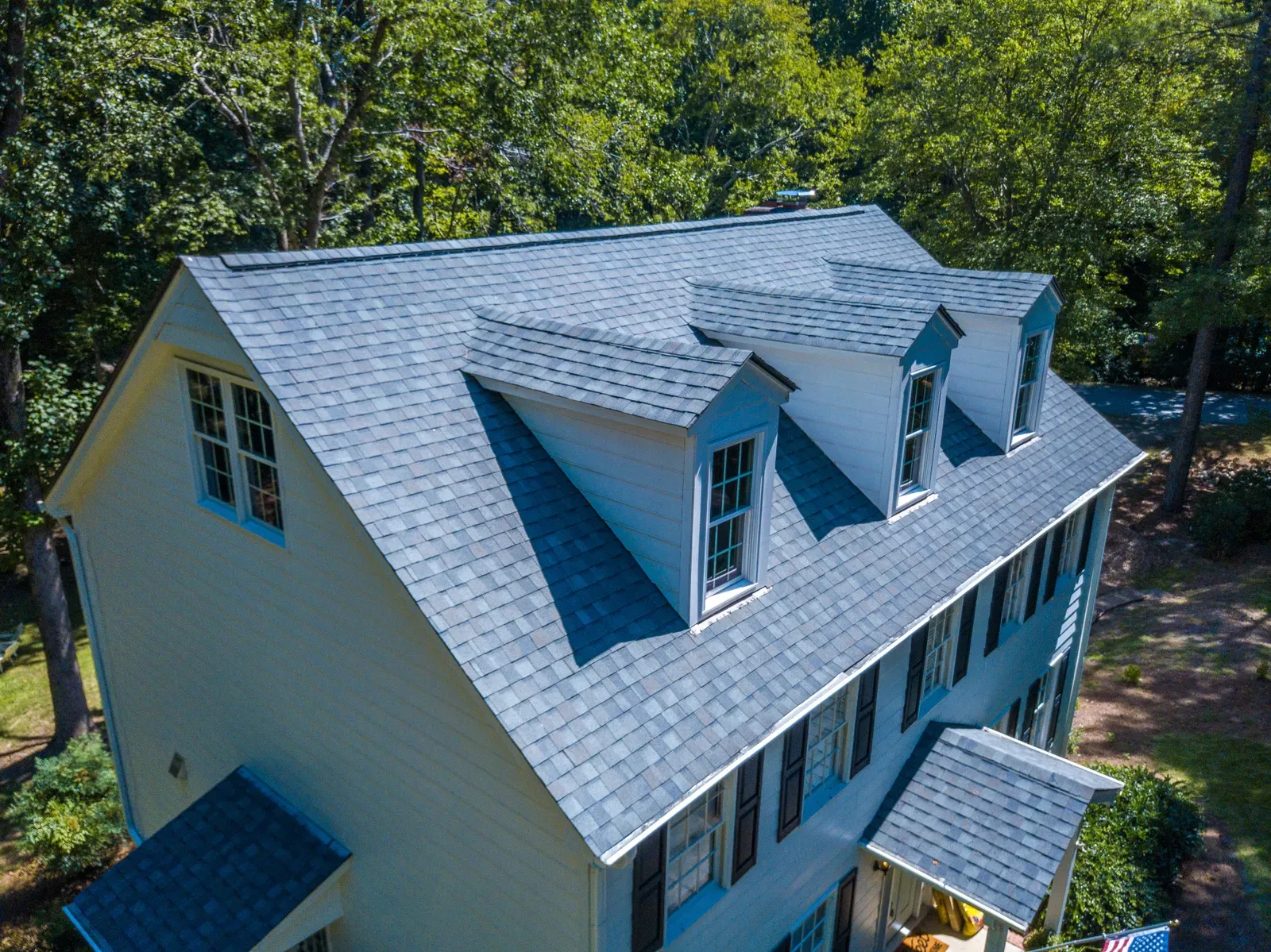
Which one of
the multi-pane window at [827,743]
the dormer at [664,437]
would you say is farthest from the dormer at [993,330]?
the dormer at [664,437]

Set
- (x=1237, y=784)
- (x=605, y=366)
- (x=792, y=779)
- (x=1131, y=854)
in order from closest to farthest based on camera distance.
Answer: (x=605, y=366) → (x=792, y=779) → (x=1131, y=854) → (x=1237, y=784)

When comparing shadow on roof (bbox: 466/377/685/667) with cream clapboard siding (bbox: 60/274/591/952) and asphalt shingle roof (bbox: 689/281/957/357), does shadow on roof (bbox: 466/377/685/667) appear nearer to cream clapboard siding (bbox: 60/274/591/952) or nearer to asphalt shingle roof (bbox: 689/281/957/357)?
cream clapboard siding (bbox: 60/274/591/952)

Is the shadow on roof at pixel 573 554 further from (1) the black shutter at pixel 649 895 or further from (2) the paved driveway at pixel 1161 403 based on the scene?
(2) the paved driveway at pixel 1161 403

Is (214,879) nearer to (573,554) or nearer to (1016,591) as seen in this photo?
(573,554)

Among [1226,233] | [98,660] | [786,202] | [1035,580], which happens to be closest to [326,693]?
[98,660]

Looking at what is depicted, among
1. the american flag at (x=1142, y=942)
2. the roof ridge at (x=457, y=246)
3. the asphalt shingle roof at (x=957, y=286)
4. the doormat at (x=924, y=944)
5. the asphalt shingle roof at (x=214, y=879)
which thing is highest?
the roof ridge at (x=457, y=246)

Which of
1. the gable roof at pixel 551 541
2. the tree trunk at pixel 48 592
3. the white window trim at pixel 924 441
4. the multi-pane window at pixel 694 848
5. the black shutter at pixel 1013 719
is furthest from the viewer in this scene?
the tree trunk at pixel 48 592

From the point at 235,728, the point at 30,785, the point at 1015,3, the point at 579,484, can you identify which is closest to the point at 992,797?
the point at 579,484
